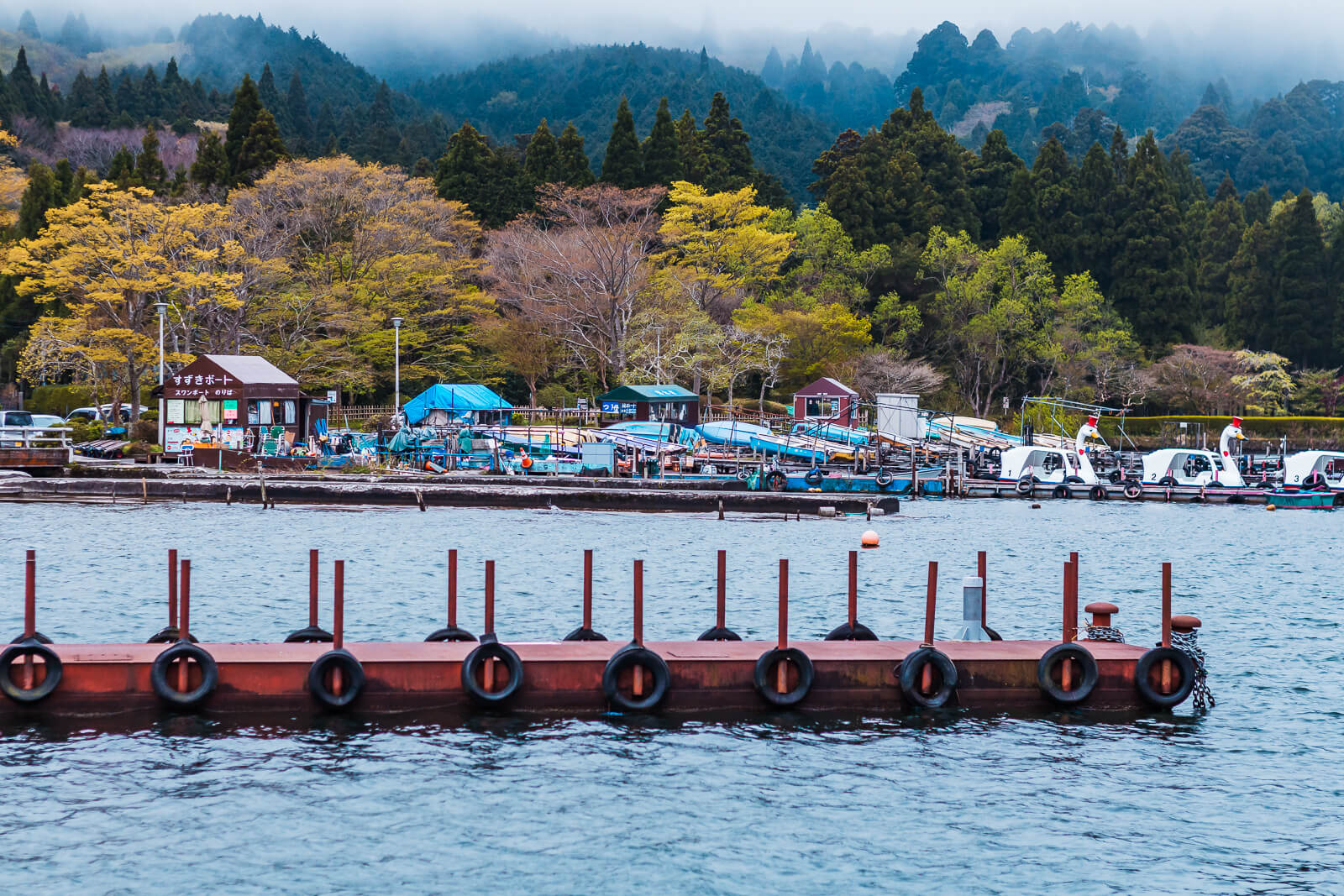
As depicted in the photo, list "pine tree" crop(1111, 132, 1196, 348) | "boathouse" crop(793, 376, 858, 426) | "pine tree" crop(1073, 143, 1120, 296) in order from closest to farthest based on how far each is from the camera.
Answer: "boathouse" crop(793, 376, 858, 426) < "pine tree" crop(1111, 132, 1196, 348) < "pine tree" crop(1073, 143, 1120, 296)

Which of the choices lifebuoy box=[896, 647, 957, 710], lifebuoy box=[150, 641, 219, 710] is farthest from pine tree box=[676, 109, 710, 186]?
lifebuoy box=[150, 641, 219, 710]

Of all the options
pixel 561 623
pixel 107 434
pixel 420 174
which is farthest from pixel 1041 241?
pixel 561 623

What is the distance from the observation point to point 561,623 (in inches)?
937

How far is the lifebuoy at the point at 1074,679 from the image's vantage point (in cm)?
1664

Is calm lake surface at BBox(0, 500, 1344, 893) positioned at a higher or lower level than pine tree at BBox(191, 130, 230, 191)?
lower

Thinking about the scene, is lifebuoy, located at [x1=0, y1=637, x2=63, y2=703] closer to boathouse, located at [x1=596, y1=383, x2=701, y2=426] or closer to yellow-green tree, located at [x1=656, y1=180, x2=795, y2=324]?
boathouse, located at [x1=596, y1=383, x2=701, y2=426]

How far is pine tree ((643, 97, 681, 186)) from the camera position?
8669cm

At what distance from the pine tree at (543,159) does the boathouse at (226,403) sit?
38602mm

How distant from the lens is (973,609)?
18203 mm

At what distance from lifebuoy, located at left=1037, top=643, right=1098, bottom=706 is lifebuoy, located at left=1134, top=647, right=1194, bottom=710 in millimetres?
656

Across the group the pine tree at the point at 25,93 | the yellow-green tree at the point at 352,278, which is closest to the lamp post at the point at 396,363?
the yellow-green tree at the point at 352,278

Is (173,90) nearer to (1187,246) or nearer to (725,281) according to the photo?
(725,281)

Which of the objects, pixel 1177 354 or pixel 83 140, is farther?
pixel 83 140

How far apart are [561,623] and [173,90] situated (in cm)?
13793
